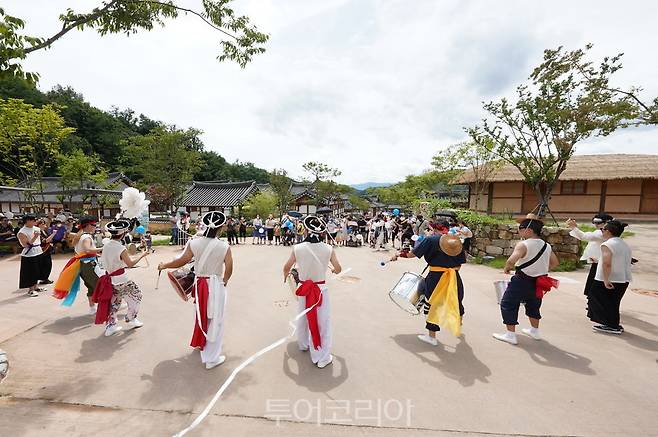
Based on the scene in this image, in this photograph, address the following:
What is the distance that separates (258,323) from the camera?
16.6ft

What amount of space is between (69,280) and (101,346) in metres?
1.59

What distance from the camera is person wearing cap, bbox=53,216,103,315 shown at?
191 inches

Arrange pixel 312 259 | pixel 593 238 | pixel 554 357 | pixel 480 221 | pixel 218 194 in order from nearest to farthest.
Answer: pixel 312 259 → pixel 554 357 → pixel 593 238 → pixel 480 221 → pixel 218 194

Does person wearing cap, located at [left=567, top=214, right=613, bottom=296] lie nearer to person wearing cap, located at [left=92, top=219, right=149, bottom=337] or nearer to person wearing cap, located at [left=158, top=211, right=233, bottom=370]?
person wearing cap, located at [left=158, top=211, right=233, bottom=370]

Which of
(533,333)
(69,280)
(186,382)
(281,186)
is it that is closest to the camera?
(186,382)

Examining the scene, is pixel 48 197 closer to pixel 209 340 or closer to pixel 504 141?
pixel 209 340

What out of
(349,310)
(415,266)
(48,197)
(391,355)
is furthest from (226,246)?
(48,197)

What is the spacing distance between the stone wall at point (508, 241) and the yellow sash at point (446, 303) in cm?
742

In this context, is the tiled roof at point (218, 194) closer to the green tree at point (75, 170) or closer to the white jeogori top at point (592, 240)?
the green tree at point (75, 170)

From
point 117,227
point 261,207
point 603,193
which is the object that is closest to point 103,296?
point 117,227

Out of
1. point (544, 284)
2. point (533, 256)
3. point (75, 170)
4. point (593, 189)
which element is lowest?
point (544, 284)

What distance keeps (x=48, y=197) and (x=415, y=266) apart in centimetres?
3446

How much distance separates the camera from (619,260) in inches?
178

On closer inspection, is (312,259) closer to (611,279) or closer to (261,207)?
(611,279)
